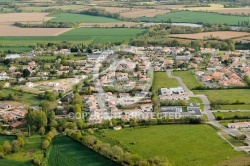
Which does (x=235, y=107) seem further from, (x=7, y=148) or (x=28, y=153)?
(x=7, y=148)

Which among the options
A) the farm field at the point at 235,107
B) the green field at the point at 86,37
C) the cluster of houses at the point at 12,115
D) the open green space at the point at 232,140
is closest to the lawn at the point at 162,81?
the farm field at the point at 235,107

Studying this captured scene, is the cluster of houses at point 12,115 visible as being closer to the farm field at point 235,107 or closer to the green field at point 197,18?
the farm field at point 235,107

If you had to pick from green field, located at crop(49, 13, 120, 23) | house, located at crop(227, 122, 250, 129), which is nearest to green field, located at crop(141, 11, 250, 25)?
green field, located at crop(49, 13, 120, 23)

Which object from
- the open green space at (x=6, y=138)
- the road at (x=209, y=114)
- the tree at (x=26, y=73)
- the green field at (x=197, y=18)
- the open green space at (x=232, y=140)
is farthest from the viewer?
the green field at (x=197, y=18)

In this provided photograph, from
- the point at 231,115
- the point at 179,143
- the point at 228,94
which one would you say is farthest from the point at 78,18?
the point at 179,143

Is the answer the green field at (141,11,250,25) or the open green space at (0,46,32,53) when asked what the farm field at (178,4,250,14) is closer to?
the green field at (141,11,250,25)

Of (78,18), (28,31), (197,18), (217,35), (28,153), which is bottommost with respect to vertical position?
(28,153)
